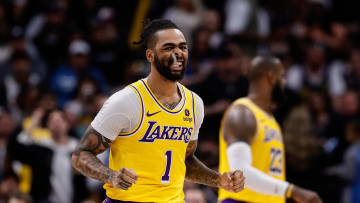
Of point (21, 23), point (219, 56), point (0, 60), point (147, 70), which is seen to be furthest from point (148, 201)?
point (21, 23)

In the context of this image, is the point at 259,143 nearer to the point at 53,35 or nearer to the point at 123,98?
the point at 123,98

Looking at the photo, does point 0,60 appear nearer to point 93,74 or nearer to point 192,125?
point 93,74

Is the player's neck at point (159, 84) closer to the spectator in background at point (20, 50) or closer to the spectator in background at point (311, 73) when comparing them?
the spectator in background at point (311, 73)

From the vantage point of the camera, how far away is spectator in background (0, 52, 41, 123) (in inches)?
415

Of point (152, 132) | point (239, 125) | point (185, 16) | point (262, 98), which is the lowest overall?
point (152, 132)

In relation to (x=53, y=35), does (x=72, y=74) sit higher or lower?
lower

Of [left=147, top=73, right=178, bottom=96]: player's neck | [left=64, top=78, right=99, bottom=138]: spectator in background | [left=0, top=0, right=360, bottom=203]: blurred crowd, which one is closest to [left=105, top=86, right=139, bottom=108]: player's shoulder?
[left=147, top=73, right=178, bottom=96]: player's neck

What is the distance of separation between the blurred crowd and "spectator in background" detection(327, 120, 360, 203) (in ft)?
0.05

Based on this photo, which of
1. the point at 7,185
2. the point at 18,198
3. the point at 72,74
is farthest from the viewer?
the point at 72,74

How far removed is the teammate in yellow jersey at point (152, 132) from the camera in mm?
4699

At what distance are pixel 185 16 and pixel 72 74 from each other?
94.8 inches

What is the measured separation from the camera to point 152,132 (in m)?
4.80

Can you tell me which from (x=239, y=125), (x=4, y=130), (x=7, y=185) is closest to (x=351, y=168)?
(x=239, y=125)

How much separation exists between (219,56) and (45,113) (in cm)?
285
